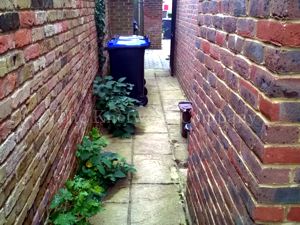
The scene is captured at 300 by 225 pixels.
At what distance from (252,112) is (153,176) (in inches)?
100

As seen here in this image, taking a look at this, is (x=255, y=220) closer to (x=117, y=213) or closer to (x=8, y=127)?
(x=8, y=127)

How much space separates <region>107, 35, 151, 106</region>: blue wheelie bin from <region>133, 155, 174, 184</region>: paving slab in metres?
2.32

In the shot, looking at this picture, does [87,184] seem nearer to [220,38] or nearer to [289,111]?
[220,38]

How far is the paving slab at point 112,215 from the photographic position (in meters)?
2.98

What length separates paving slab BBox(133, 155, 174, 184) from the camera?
12.2 feet

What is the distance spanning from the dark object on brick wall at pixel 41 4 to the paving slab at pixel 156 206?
1.98 meters

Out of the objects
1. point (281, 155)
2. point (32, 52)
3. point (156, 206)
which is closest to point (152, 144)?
point (156, 206)

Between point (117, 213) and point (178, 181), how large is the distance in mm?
891

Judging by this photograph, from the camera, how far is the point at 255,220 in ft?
4.44

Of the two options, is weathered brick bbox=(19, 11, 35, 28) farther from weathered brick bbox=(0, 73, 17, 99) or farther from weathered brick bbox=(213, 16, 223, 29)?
weathered brick bbox=(213, 16, 223, 29)

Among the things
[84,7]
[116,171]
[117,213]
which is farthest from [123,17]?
[117,213]

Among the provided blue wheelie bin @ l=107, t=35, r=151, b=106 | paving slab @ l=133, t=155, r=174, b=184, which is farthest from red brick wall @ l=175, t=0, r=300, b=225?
blue wheelie bin @ l=107, t=35, r=151, b=106

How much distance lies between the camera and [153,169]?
396 cm

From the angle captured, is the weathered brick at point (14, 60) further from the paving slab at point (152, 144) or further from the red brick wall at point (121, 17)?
the red brick wall at point (121, 17)
